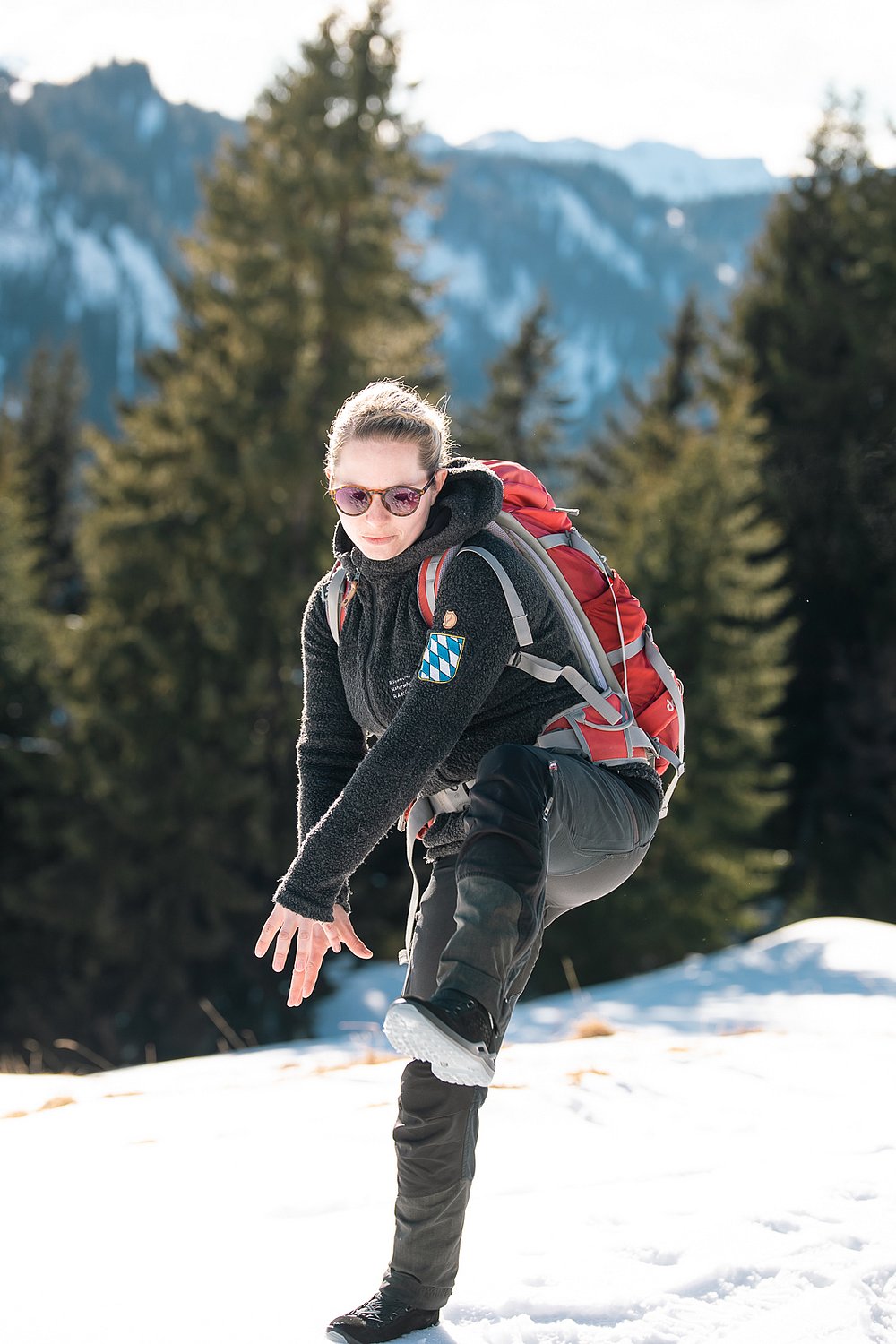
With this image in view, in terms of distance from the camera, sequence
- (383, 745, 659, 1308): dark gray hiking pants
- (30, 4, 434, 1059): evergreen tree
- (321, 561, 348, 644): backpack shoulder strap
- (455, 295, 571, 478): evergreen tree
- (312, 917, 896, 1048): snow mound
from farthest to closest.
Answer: (455, 295, 571, 478): evergreen tree, (30, 4, 434, 1059): evergreen tree, (312, 917, 896, 1048): snow mound, (321, 561, 348, 644): backpack shoulder strap, (383, 745, 659, 1308): dark gray hiking pants

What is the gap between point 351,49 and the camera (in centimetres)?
1717

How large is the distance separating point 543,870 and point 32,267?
574 feet

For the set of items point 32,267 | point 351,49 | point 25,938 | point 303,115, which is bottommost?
point 25,938

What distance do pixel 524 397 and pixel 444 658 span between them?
25427 millimetres

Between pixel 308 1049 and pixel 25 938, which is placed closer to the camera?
pixel 308 1049

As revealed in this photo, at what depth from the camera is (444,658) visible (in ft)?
7.89

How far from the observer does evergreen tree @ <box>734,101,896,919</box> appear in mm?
22750

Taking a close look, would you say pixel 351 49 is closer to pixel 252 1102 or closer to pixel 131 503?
pixel 131 503

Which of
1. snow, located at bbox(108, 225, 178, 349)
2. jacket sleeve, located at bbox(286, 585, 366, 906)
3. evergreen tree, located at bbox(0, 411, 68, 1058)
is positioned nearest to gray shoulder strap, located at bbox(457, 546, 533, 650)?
jacket sleeve, located at bbox(286, 585, 366, 906)

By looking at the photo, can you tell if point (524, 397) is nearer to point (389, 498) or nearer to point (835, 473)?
point (835, 473)

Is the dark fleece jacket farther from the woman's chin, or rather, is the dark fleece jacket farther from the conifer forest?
the conifer forest

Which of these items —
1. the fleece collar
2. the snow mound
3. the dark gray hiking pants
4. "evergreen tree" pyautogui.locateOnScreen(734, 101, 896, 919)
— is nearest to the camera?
the dark gray hiking pants

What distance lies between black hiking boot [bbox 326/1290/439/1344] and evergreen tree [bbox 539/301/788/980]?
1413 centimetres

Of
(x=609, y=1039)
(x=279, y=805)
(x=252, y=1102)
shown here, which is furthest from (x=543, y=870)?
(x=279, y=805)
